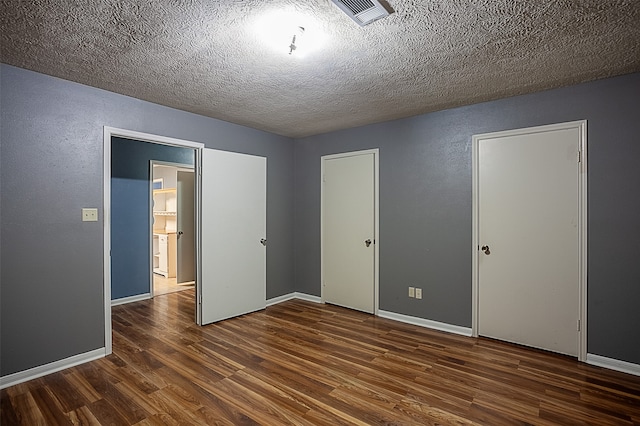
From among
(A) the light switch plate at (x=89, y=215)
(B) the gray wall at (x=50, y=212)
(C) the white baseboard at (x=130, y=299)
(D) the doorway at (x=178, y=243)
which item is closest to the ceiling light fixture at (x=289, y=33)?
(B) the gray wall at (x=50, y=212)

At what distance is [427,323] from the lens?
3715 millimetres

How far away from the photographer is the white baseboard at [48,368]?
2432mm

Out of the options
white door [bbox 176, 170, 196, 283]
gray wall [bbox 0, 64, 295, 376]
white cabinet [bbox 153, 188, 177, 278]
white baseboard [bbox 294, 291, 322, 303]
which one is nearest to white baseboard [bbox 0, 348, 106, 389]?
gray wall [bbox 0, 64, 295, 376]

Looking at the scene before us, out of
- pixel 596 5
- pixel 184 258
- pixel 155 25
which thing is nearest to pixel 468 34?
pixel 596 5

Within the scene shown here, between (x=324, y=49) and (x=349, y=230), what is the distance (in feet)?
8.63

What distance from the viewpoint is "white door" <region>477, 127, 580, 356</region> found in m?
→ 2.90

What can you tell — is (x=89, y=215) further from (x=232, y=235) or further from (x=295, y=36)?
(x=295, y=36)

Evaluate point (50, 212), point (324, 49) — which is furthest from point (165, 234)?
point (324, 49)

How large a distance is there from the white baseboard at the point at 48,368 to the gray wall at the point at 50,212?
4 cm

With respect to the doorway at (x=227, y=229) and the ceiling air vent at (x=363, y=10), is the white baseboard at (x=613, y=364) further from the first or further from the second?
the doorway at (x=227, y=229)

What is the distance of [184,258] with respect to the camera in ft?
18.9

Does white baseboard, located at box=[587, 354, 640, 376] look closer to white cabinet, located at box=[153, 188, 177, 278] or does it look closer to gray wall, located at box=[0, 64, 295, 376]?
gray wall, located at box=[0, 64, 295, 376]

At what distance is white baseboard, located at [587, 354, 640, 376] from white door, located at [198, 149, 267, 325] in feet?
11.7

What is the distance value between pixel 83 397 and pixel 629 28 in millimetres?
4368
